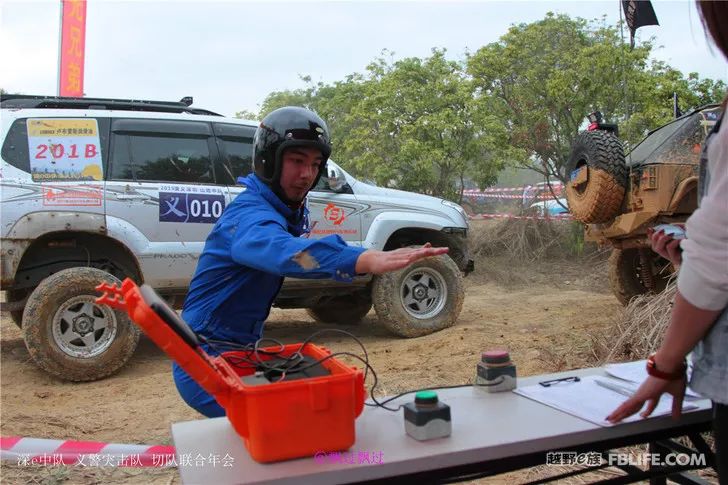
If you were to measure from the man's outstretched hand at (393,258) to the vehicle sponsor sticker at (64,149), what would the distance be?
5.04 m

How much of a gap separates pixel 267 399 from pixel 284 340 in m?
5.98

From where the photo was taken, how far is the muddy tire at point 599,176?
20.5ft

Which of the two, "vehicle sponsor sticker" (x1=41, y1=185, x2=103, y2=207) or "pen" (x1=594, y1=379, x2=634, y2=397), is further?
"vehicle sponsor sticker" (x1=41, y1=185, x2=103, y2=207)

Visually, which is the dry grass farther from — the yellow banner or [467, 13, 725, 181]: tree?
[467, 13, 725, 181]: tree

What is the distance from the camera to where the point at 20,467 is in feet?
13.1

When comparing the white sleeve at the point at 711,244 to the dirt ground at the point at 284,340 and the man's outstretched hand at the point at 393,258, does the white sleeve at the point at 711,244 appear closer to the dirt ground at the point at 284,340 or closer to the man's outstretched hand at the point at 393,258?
the man's outstretched hand at the point at 393,258

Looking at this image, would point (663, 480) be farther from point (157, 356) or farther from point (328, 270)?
point (157, 356)

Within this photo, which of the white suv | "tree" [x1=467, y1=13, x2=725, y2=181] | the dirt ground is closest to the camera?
the dirt ground

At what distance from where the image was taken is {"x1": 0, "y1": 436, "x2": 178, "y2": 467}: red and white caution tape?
3775 millimetres

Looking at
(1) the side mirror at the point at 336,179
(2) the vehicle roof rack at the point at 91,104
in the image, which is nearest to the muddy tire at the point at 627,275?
(1) the side mirror at the point at 336,179

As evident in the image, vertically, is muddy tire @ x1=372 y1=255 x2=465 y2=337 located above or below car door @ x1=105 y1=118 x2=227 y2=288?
below

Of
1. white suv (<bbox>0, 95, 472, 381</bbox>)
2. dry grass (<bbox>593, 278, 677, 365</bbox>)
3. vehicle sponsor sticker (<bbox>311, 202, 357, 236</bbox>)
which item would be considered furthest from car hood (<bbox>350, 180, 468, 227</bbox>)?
dry grass (<bbox>593, 278, 677, 365</bbox>)

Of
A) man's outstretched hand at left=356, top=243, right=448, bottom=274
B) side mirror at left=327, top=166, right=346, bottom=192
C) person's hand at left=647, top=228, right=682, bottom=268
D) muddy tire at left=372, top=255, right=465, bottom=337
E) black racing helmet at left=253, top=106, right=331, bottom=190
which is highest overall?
black racing helmet at left=253, top=106, right=331, bottom=190

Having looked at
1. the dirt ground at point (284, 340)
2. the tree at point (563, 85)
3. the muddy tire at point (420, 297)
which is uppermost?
the tree at point (563, 85)
